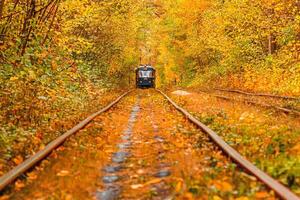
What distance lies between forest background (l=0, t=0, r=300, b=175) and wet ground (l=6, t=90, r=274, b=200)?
1.01m

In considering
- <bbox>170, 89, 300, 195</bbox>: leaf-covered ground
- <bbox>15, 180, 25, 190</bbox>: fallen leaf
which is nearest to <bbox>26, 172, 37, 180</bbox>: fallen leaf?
<bbox>15, 180, 25, 190</bbox>: fallen leaf

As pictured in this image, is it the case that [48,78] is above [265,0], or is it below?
Answer: below

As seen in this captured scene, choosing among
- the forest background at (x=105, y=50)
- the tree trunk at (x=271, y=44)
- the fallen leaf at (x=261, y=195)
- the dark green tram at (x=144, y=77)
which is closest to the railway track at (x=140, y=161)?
the fallen leaf at (x=261, y=195)

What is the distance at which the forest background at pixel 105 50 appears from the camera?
12.4m

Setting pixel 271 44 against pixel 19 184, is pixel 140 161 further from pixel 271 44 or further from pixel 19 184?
pixel 271 44

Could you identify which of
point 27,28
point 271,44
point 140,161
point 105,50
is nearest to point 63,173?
point 140,161

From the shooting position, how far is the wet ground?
19.5 feet

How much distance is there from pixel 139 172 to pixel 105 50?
2890 cm

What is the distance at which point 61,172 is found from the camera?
723 cm

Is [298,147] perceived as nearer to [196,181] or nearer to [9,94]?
[196,181]

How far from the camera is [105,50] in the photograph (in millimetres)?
35562

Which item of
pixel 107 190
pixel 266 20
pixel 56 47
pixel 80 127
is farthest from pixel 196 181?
pixel 266 20

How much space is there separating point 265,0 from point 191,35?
19431mm

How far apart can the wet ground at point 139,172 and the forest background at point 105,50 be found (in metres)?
1.01
